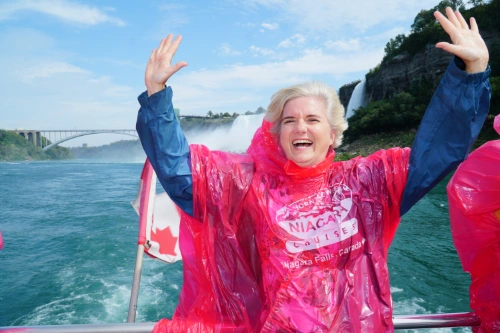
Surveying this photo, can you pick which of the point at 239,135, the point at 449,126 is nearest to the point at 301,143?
the point at 449,126

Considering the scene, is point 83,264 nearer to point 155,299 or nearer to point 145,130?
point 155,299

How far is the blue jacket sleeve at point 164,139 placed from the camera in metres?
1.29

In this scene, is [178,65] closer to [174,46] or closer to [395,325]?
[174,46]

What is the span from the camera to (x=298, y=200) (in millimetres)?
1450

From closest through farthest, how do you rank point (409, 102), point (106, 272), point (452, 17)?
1. point (452, 17)
2. point (106, 272)
3. point (409, 102)

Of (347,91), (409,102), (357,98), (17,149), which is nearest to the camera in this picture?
(409,102)

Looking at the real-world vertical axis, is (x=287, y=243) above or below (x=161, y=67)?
below

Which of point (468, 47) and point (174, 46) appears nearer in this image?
point (468, 47)

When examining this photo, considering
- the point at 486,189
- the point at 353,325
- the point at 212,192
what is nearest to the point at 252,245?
the point at 212,192

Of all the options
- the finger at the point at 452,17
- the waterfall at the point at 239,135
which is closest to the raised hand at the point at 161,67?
the finger at the point at 452,17

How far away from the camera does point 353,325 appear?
1341 mm

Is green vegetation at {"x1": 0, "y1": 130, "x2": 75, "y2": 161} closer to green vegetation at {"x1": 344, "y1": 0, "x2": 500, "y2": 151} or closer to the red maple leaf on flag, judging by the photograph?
green vegetation at {"x1": 344, "y1": 0, "x2": 500, "y2": 151}

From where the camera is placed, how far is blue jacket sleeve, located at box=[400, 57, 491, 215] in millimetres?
1260

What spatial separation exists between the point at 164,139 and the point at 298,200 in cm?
56
